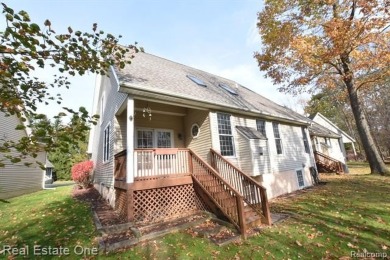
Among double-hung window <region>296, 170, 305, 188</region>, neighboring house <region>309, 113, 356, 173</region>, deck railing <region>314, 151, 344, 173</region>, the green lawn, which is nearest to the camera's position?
the green lawn

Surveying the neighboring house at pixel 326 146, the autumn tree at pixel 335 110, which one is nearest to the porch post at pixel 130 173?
the neighboring house at pixel 326 146

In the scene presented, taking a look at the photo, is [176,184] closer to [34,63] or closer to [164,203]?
[164,203]

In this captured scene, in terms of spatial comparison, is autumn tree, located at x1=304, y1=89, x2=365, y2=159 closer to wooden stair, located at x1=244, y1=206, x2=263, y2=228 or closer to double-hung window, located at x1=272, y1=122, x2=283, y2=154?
double-hung window, located at x1=272, y1=122, x2=283, y2=154

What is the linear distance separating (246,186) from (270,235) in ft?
6.22

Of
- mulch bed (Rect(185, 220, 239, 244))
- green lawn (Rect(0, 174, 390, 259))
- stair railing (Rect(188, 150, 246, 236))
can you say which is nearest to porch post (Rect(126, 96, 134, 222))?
green lawn (Rect(0, 174, 390, 259))

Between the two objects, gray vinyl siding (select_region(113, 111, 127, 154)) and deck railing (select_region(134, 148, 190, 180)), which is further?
gray vinyl siding (select_region(113, 111, 127, 154))

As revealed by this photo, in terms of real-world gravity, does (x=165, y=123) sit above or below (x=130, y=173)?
above

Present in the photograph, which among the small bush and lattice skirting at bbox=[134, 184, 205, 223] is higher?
the small bush

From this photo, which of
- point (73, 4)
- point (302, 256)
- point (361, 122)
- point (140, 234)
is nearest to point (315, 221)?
point (302, 256)

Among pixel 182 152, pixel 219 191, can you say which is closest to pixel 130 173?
pixel 182 152

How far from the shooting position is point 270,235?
5785 millimetres

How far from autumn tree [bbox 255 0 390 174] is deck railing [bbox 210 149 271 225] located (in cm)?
944

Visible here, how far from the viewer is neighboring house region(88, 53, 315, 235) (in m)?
6.88

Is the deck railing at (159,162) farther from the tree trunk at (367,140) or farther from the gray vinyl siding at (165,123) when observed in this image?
the tree trunk at (367,140)
